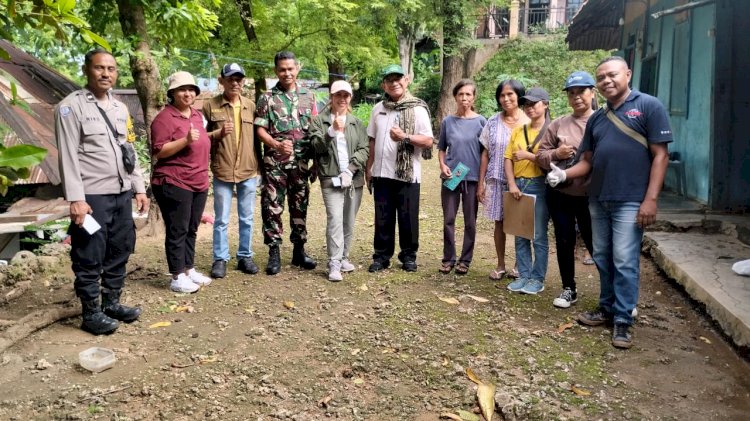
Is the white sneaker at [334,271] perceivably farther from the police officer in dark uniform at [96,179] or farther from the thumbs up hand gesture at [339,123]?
the police officer in dark uniform at [96,179]

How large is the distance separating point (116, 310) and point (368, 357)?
1.95m

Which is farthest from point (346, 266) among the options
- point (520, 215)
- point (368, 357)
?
point (368, 357)

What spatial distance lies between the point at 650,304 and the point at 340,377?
108 inches

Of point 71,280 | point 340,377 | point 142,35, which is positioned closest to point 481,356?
point 340,377

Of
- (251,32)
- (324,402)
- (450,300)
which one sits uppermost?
(251,32)

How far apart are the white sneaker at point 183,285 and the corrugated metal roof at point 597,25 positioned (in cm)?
787

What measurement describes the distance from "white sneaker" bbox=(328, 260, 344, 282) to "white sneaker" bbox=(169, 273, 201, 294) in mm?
1151

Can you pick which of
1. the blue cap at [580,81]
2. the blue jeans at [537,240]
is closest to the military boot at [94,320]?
the blue jeans at [537,240]

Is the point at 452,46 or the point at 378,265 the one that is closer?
the point at 378,265

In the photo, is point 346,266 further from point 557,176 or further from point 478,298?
point 557,176

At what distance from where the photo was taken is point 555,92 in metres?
19.3

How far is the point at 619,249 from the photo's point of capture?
3727mm

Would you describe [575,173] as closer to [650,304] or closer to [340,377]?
[650,304]

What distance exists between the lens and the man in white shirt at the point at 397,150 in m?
5.03
